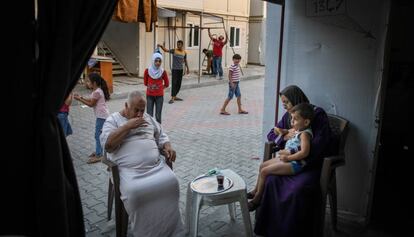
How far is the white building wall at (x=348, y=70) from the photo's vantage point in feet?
12.4

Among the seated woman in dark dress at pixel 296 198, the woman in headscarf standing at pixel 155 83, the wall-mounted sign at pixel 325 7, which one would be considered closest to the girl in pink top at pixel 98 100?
the woman in headscarf standing at pixel 155 83

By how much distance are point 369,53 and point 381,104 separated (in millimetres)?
522

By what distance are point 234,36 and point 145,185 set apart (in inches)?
740

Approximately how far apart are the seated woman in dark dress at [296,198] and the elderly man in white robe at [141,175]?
0.81m

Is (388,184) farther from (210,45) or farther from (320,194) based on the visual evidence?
(210,45)

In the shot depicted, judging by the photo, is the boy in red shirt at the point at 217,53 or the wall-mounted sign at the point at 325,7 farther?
the boy in red shirt at the point at 217,53

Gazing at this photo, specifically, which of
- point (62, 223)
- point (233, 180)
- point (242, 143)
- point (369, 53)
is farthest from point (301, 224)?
point (242, 143)

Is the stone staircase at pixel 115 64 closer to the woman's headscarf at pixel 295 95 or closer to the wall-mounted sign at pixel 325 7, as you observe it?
the wall-mounted sign at pixel 325 7

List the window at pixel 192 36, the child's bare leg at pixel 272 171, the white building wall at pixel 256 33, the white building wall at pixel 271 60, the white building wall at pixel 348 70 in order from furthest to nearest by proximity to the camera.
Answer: the white building wall at pixel 256 33, the window at pixel 192 36, the white building wall at pixel 271 60, the white building wall at pixel 348 70, the child's bare leg at pixel 272 171

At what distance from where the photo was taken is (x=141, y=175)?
11.1 ft

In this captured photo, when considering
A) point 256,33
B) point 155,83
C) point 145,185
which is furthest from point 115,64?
point 145,185

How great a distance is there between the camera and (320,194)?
11.2 feet

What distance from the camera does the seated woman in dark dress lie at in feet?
10.8

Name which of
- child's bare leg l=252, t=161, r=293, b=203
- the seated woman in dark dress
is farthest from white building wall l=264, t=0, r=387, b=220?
child's bare leg l=252, t=161, r=293, b=203
